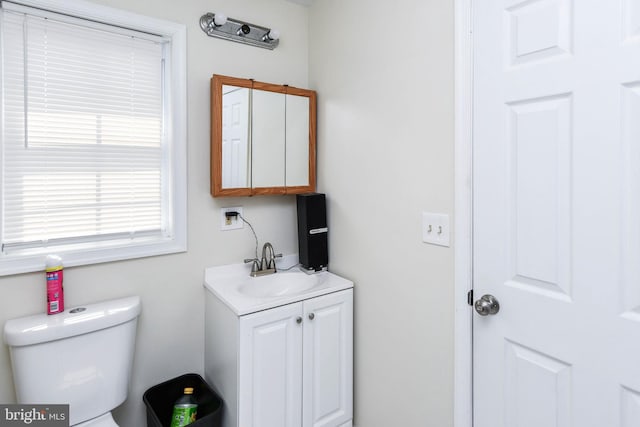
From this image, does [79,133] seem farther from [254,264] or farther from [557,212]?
[557,212]

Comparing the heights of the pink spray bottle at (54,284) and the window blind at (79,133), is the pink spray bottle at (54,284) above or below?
below

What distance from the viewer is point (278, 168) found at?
6.34 ft

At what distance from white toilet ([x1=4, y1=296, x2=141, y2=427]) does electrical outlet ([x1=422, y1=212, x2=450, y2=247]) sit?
1.26 m

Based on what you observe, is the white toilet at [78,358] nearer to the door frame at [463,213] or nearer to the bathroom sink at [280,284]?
the bathroom sink at [280,284]

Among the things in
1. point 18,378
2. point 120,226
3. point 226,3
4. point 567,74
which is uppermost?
point 226,3

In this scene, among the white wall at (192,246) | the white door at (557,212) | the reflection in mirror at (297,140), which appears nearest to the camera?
the white door at (557,212)

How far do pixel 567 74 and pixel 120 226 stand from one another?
1793 millimetres

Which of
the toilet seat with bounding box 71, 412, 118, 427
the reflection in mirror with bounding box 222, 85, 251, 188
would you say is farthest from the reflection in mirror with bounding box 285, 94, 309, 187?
the toilet seat with bounding box 71, 412, 118, 427

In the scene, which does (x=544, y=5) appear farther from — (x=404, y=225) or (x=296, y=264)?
(x=296, y=264)

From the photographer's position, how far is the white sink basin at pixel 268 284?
158 centimetres

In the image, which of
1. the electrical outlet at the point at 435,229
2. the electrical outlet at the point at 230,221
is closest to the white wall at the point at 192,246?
the electrical outlet at the point at 230,221

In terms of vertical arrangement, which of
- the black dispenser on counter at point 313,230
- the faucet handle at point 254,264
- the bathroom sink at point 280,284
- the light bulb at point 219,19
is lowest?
the bathroom sink at point 280,284

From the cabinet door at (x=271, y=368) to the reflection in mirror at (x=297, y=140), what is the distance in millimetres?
734

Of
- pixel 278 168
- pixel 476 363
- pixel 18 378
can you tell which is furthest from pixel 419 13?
pixel 18 378
